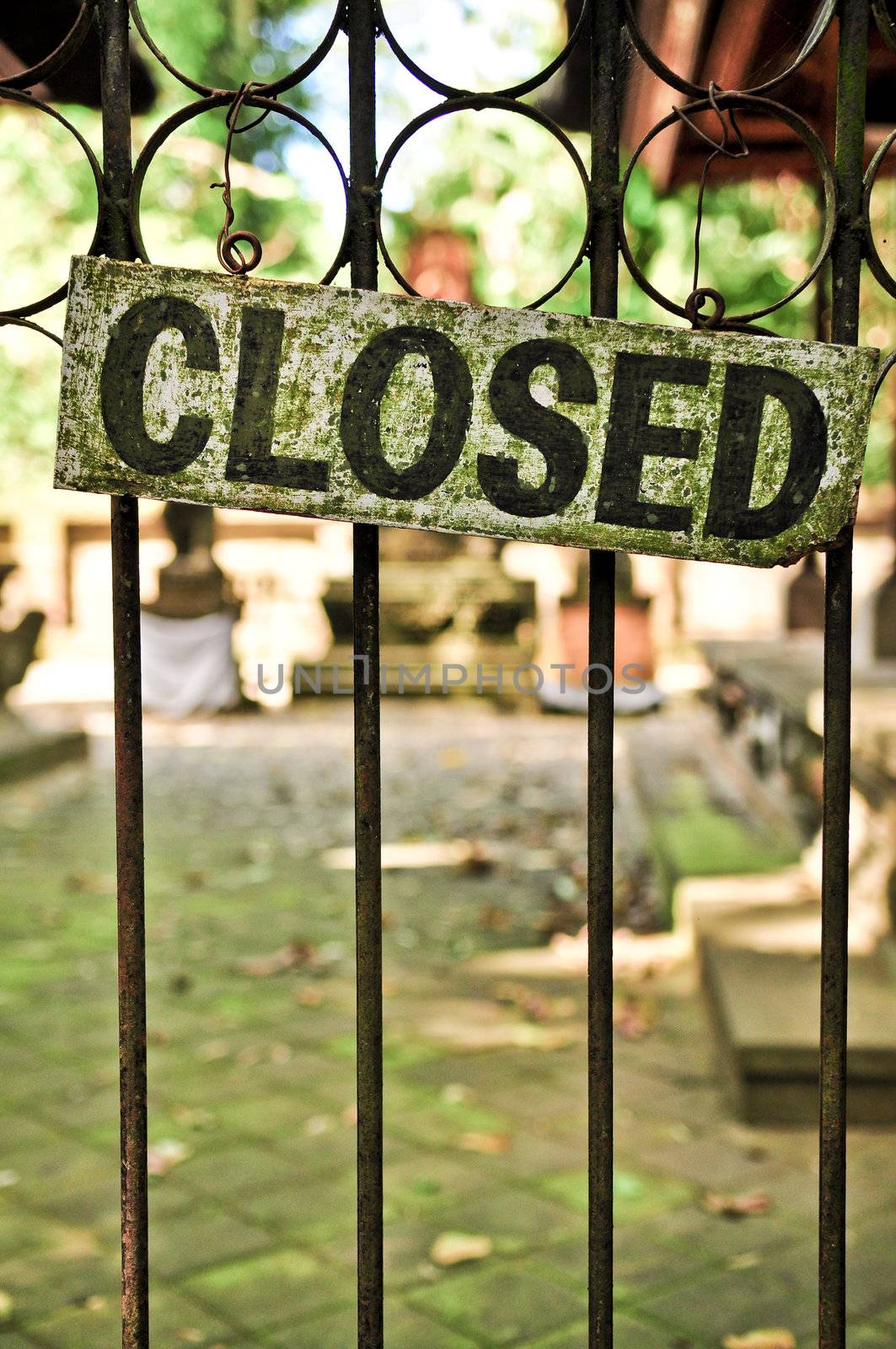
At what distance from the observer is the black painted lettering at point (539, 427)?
1.45 metres

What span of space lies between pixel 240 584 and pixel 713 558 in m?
15.0

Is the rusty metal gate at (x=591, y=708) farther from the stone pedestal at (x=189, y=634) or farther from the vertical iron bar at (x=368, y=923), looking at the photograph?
the stone pedestal at (x=189, y=634)

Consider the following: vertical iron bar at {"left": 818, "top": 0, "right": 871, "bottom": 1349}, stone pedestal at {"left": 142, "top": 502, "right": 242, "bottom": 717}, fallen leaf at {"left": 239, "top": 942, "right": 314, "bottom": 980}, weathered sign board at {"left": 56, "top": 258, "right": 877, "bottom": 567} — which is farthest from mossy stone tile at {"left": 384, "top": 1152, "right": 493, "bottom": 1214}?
stone pedestal at {"left": 142, "top": 502, "right": 242, "bottom": 717}

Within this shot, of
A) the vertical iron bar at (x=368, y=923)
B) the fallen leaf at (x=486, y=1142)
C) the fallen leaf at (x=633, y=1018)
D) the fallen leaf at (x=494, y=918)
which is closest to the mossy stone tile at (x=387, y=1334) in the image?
the fallen leaf at (x=486, y=1142)

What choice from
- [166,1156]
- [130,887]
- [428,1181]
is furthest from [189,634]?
[130,887]

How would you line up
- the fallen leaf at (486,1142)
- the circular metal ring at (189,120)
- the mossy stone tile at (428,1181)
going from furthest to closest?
the fallen leaf at (486,1142) < the mossy stone tile at (428,1181) < the circular metal ring at (189,120)

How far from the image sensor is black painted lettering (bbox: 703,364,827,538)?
145 cm

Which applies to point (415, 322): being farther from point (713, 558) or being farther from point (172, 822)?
point (172, 822)

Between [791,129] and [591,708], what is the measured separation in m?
0.69

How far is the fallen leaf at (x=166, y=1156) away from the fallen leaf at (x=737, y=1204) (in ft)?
Answer: 4.26

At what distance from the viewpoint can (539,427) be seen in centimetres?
146

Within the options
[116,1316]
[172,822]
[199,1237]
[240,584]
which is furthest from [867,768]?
[240,584]

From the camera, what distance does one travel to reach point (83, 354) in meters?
1.44

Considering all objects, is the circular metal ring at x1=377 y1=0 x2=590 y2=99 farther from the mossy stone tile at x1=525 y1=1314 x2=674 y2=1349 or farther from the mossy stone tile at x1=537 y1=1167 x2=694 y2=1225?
the mossy stone tile at x1=537 y1=1167 x2=694 y2=1225
